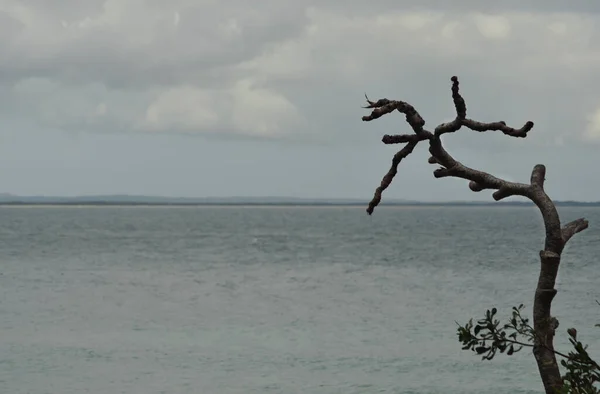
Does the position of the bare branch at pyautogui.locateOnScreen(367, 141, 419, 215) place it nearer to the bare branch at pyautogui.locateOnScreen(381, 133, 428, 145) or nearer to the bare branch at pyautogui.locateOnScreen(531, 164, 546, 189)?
the bare branch at pyautogui.locateOnScreen(381, 133, 428, 145)

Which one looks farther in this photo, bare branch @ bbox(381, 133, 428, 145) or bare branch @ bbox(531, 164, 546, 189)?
bare branch @ bbox(531, 164, 546, 189)

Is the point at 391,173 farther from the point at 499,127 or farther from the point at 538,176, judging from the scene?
the point at 538,176

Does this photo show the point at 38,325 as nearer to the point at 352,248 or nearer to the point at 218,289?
the point at 218,289

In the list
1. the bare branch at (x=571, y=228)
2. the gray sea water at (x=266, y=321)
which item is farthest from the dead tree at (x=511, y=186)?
the gray sea water at (x=266, y=321)

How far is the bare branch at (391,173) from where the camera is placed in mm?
6723

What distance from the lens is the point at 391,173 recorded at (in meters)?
6.81

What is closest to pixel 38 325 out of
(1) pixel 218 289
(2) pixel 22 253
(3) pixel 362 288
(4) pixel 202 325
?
(4) pixel 202 325

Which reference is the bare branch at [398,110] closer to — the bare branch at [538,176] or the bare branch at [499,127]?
the bare branch at [499,127]

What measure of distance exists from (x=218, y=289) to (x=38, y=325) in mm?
17185

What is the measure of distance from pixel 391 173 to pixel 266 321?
3315 centimetres

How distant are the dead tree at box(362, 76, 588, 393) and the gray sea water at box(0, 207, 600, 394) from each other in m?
18.6

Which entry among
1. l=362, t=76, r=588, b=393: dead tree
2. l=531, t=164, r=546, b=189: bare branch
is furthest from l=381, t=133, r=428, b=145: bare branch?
l=531, t=164, r=546, b=189: bare branch

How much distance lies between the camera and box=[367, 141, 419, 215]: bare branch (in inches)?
265

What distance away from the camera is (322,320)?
39531 mm
